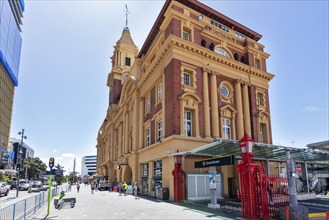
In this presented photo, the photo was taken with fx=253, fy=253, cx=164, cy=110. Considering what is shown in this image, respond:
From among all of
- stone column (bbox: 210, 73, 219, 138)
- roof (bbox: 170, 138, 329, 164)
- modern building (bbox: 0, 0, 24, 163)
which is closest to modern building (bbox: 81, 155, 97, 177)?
modern building (bbox: 0, 0, 24, 163)

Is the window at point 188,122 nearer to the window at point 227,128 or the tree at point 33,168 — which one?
the window at point 227,128

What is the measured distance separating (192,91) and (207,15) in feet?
37.6

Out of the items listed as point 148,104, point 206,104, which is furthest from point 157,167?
point 148,104

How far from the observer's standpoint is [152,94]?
3103cm

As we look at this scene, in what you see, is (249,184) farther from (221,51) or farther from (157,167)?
(221,51)

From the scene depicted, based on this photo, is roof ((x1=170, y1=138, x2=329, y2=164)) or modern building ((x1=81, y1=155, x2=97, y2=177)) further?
modern building ((x1=81, y1=155, x2=97, y2=177))

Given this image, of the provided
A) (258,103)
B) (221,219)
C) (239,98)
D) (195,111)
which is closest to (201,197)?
(195,111)

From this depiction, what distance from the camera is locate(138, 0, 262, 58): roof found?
98.0 ft

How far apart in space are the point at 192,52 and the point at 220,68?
437cm

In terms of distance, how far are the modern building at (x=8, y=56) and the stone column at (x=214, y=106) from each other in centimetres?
8207

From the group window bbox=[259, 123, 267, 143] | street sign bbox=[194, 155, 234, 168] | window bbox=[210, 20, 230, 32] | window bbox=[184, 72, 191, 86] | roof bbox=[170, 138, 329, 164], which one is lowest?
street sign bbox=[194, 155, 234, 168]

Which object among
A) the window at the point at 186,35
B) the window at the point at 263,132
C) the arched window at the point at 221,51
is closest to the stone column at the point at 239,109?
the arched window at the point at 221,51

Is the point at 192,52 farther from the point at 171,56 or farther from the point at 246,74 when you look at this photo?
the point at 246,74

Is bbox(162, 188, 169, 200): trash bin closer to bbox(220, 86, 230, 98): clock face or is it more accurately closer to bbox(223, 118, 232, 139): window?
bbox(223, 118, 232, 139): window
